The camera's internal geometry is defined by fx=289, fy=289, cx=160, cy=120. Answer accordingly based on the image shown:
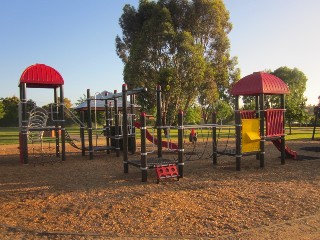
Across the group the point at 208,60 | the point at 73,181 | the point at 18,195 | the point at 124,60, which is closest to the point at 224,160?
the point at 73,181

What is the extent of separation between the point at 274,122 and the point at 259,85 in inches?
69.8

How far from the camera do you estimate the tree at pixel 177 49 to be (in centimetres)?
2569

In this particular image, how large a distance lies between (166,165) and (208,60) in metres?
22.3

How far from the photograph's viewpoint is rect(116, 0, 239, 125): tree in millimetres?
25688

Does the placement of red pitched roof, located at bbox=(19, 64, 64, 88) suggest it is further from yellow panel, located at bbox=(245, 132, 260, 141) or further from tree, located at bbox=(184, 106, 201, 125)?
tree, located at bbox=(184, 106, 201, 125)

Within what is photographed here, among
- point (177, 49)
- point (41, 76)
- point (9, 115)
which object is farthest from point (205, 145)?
point (9, 115)

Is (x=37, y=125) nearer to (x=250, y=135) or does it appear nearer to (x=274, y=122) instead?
(x=250, y=135)

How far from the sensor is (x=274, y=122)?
11.3m

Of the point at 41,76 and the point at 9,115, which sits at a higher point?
the point at 41,76

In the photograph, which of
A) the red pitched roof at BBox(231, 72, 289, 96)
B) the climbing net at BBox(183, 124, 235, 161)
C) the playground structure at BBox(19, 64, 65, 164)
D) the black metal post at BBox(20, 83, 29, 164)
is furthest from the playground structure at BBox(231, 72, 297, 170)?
the black metal post at BBox(20, 83, 29, 164)

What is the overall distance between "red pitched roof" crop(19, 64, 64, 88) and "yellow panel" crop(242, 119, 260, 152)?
8.46 metres

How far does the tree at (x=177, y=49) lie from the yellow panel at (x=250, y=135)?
15.5m

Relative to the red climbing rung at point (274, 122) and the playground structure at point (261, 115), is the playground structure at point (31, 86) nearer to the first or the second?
the playground structure at point (261, 115)

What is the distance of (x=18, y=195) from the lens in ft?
23.0
